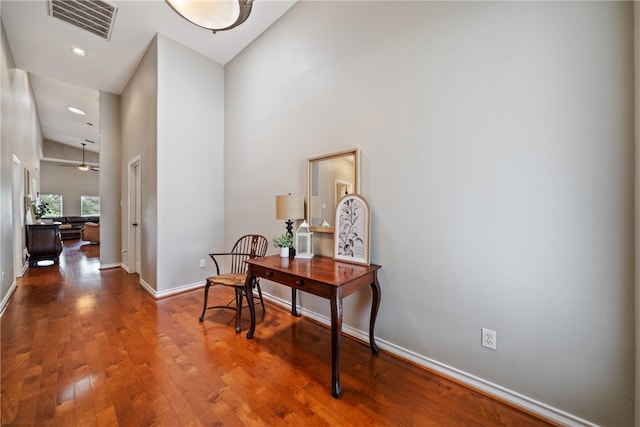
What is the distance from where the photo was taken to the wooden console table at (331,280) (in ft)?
5.15

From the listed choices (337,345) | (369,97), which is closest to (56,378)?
(337,345)

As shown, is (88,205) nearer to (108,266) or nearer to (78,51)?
(108,266)

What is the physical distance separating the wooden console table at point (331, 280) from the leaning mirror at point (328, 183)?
0.39 m

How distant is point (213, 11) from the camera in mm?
1787

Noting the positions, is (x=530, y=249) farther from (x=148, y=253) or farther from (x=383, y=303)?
(x=148, y=253)

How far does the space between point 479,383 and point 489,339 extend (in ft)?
1.00

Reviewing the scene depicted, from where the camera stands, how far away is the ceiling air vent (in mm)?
2715

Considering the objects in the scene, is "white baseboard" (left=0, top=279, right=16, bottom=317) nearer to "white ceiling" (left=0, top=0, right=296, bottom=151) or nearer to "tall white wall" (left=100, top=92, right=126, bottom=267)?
"tall white wall" (left=100, top=92, right=126, bottom=267)

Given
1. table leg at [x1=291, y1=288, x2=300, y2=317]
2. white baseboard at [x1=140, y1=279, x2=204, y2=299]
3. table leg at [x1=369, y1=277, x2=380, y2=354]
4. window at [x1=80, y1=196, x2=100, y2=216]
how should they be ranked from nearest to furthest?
table leg at [x1=369, y1=277, x2=380, y2=354]
table leg at [x1=291, y1=288, x2=300, y2=317]
white baseboard at [x1=140, y1=279, x2=204, y2=299]
window at [x1=80, y1=196, x2=100, y2=216]

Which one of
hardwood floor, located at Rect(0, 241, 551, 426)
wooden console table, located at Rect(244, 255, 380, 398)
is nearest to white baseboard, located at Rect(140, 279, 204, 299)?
hardwood floor, located at Rect(0, 241, 551, 426)

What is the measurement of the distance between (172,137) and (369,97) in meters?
2.69

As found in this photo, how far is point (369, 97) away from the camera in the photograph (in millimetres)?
2117

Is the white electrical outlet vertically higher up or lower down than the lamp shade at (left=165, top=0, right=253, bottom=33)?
lower down

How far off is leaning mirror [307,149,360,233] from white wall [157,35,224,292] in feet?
6.37
